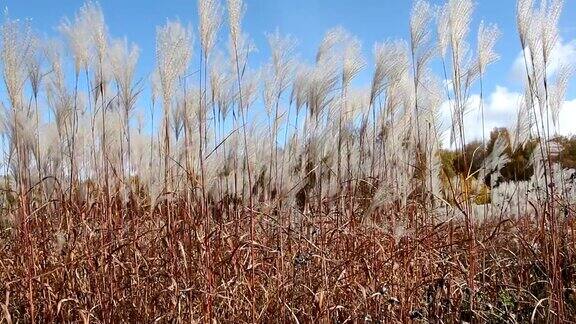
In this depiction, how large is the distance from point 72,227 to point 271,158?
1.21m

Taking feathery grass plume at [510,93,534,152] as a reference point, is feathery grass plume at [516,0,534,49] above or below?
above

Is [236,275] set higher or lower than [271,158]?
lower

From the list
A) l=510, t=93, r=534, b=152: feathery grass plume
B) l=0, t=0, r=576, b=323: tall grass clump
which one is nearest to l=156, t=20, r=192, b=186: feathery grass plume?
l=0, t=0, r=576, b=323: tall grass clump

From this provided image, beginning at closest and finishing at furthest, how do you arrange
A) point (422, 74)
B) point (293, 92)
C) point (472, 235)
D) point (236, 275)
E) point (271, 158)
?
point (472, 235), point (236, 275), point (422, 74), point (293, 92), point (271, 158)

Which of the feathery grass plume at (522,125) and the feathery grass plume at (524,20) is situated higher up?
the feathery grass plume at (524,20)

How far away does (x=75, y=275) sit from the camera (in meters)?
3.04

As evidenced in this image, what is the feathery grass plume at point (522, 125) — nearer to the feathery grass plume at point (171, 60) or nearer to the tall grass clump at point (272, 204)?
the tall grass clump at point (272, 204)

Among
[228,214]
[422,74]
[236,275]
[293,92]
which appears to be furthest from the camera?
[228,214]

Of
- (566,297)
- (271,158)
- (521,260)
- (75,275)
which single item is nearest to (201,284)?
(75,275)

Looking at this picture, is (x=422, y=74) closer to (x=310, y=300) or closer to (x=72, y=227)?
(x=310, y=300)

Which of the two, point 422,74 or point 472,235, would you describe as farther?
point 422,74

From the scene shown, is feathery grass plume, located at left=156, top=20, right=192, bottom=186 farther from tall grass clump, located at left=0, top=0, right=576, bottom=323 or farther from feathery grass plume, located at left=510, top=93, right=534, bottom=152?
feathery grass plume, located at left=510, top=93, right=534, bottom=152

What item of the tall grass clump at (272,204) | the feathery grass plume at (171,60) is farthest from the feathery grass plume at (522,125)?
the feathery grass plume at (171,60)

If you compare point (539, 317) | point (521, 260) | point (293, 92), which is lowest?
point (539, 317)
